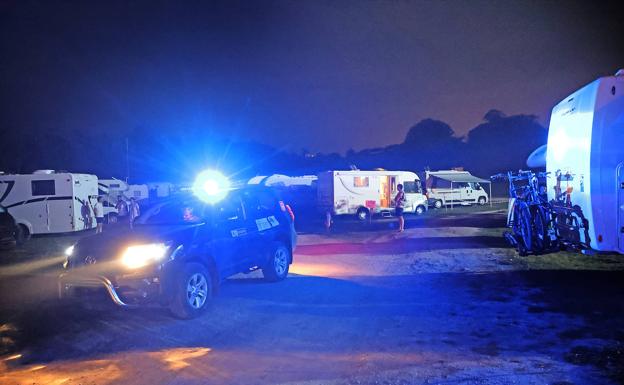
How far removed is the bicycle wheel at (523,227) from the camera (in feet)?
36.9

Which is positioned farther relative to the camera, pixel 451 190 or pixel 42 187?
pixel 451 190

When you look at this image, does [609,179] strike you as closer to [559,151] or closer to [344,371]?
[559,151]

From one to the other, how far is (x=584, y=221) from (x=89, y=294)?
8.11 meters

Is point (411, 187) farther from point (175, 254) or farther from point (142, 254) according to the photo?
point (142, 254)

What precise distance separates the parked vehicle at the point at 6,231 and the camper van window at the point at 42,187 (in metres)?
3.38

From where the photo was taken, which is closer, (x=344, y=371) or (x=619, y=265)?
(x=344, y=371)

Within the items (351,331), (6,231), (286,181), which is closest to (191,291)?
(351,331)

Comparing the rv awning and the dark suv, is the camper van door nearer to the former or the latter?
the dark suv

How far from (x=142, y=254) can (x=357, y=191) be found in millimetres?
21519

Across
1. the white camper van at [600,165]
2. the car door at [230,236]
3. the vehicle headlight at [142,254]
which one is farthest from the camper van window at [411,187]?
the vehicle headlight at [142,254]

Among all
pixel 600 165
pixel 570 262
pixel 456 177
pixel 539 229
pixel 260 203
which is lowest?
pixel 570 262

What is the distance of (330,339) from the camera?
6.11m

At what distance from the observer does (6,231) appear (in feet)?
58.1

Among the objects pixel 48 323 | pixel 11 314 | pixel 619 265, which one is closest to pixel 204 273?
pixel 48 323
